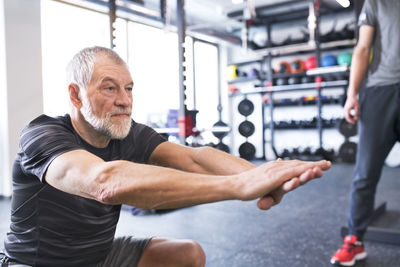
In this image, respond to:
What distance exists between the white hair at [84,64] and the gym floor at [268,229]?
1.24 meters

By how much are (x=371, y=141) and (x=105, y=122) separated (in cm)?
134

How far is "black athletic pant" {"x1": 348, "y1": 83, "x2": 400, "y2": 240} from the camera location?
1708 millimetres

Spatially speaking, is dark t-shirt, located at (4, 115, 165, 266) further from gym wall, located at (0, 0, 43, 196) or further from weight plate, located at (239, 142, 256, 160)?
weight plate, located at (239, 142, 256, 160)

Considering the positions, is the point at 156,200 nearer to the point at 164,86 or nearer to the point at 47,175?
the point at 47,175

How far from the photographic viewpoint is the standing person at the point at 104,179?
70 cm

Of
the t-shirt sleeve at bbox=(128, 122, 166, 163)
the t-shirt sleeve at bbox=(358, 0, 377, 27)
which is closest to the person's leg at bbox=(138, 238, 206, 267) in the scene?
the t-shirt sleeve at bbox=(128, 122, 166, 163)

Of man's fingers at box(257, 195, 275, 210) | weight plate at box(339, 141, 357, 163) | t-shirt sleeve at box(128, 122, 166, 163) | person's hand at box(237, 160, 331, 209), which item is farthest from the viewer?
weight plate at box(339, 141, 357, 163)

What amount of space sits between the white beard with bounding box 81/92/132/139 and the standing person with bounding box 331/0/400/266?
1.28m

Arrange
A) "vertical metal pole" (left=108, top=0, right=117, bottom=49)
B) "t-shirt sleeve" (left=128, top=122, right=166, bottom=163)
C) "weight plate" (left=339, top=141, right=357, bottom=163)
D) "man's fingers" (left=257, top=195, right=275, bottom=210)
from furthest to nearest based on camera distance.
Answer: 1. "weight plate" (left=339, top=141, right=357, bottom=163)
2. "vertical metal pole" (left=108, top=0, right=117, bottom=49)
3. "t-shirt sleeve" (left=128, top=122, right=166, bottom=163)
4. "man's fingers" (left=257, top=195, right=275, bottom=210)

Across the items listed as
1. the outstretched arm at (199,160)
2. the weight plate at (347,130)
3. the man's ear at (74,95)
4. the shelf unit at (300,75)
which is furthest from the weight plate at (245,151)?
the weight plate at (347,130)

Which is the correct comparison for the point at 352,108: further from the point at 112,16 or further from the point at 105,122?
the point at 112,16

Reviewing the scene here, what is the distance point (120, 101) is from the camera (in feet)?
3.18

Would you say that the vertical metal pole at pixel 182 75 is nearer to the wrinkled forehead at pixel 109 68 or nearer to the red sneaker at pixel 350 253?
the red sneaker at pixel 350 253

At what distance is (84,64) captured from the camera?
3.18 ft
